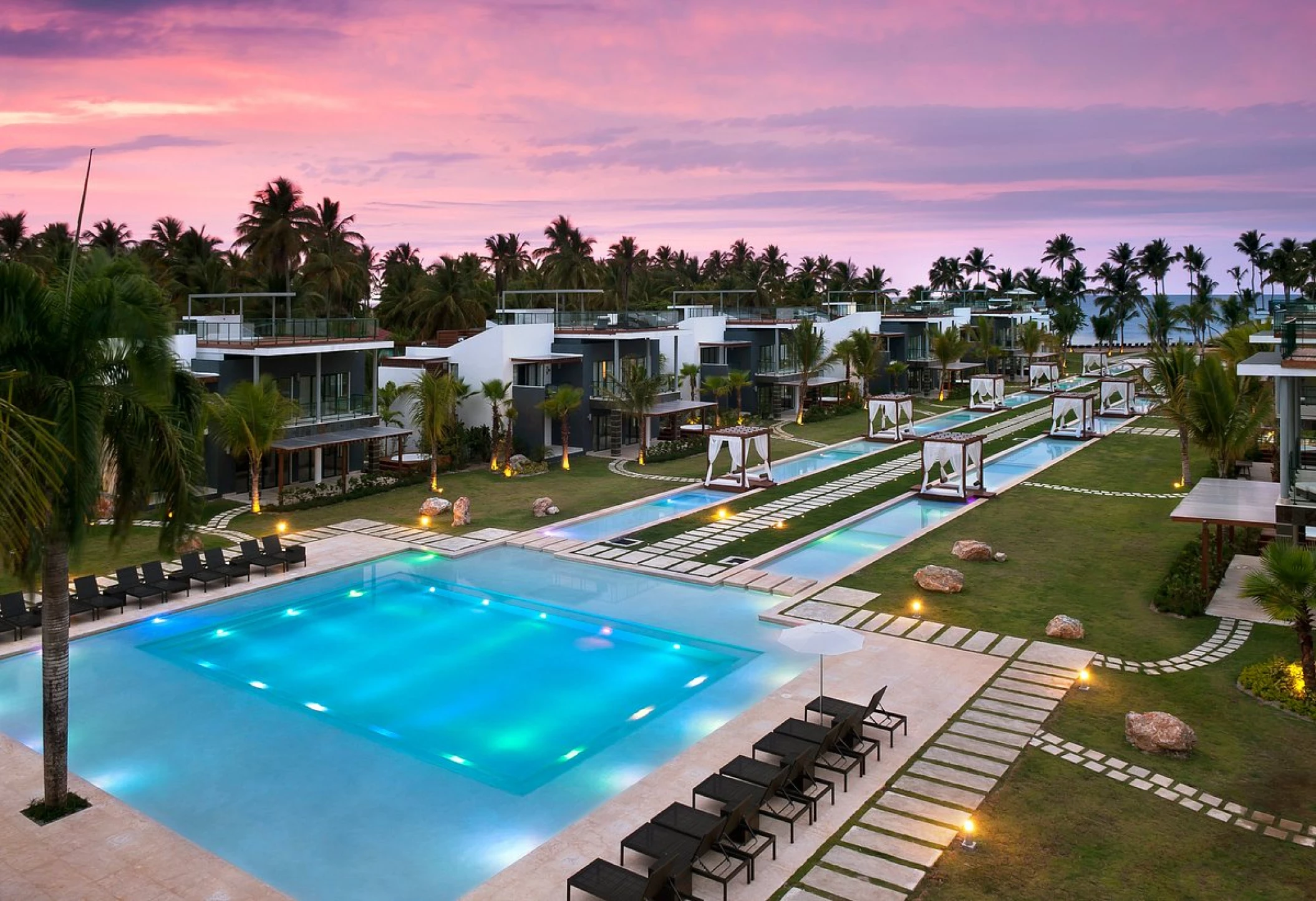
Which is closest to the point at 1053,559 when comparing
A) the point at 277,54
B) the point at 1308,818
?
the point at 1308,818

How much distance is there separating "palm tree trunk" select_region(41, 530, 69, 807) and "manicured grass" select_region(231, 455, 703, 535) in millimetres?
15440

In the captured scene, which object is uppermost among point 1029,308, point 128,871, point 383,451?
point 1029,308

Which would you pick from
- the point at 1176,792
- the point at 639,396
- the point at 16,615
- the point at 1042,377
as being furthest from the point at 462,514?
the point at 1042,377

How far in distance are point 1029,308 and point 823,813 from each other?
87126 millimetres

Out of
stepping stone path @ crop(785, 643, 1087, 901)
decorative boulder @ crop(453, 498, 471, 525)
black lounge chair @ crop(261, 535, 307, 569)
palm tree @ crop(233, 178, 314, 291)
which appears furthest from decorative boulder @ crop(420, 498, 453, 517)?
palm tree @ crop(233, 178, 314, 291)

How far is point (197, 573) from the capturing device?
2212 cm

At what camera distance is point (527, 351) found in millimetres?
39688

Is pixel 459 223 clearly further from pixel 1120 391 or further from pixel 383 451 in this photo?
pixel 1120 391

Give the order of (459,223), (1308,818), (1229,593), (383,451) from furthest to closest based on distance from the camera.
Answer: (459,223), (383,451), (1229,593), (1308,818)

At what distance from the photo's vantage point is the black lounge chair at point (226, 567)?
22.5 metres

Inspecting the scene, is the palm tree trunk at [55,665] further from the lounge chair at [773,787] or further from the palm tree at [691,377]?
the palm tree at [691,377]

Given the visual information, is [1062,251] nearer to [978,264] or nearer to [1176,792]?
[978,264]

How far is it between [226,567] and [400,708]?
8.46 metres

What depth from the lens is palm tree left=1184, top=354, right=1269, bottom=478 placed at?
25.5m
